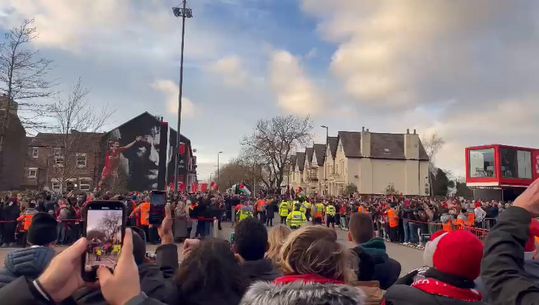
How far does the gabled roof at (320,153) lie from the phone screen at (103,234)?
83970 millimetres

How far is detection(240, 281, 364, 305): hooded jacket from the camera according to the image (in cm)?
174

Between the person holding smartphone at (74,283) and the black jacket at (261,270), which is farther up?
the person holding smartphone at (74,283)

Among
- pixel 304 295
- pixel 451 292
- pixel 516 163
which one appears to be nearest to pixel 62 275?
pixel 304 295

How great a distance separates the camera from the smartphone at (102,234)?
1948 mm

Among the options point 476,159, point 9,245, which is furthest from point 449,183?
point 9,245

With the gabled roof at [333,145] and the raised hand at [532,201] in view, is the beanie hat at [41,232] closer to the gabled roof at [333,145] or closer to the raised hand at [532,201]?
the raised hand at [532,201]

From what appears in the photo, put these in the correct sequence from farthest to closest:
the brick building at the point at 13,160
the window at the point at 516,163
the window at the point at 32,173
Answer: the window at the point at 32,173, the brick building at the point at 13,160, the window at the point at 516,163

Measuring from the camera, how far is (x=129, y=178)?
2235 inches

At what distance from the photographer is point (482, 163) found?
45.2 metres

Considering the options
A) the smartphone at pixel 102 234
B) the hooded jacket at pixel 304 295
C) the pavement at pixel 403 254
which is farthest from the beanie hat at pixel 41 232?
the pavement at pixel 403 254

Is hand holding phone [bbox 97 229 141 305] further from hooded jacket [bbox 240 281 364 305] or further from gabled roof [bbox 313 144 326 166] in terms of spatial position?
gabled roof [bbox 313 144 326 166]

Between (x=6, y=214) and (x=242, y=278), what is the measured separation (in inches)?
705

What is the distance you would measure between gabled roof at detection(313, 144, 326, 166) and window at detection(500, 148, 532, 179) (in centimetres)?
4327

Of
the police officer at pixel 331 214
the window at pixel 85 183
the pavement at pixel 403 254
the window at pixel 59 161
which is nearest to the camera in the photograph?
the pavement at pixel 403 254
